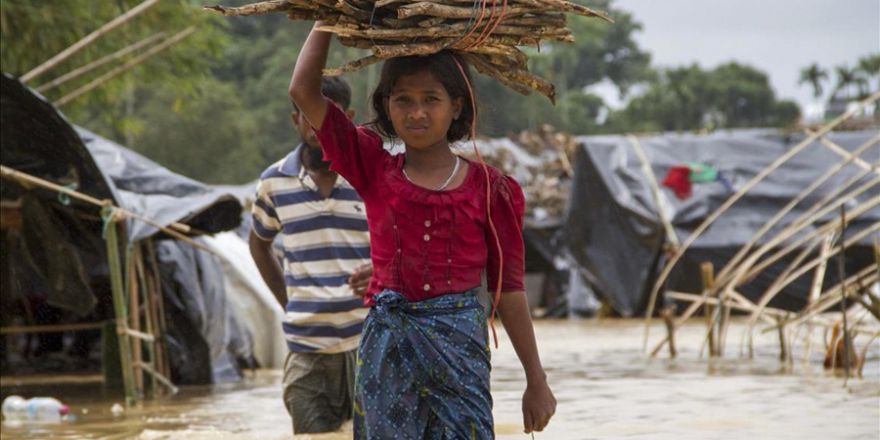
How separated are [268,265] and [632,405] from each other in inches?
129

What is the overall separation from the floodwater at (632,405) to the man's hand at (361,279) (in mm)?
603

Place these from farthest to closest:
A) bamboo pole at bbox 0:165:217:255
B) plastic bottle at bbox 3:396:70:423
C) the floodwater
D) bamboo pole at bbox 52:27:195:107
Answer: bamboo pole at bbox 52:27:195:107 → plastic bottle at bbox 3:396:70:423 → bamboo pole at bbox 0:165:217:255 → the floodwater

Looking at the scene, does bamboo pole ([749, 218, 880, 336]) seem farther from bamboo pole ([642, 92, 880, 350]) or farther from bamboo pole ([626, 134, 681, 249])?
bamboo pole ([626, 134, 681, 249])

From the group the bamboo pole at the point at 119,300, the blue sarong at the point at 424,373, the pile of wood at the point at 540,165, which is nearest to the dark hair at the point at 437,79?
the blue sarong at the point at 424,373

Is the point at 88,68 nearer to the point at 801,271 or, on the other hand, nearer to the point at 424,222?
the point at 801,271

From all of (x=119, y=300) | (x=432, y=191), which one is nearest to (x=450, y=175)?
(x=432, y=191)

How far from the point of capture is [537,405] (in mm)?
Answer: 3271

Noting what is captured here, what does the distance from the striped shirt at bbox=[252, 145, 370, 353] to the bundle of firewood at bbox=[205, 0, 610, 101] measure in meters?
1.47

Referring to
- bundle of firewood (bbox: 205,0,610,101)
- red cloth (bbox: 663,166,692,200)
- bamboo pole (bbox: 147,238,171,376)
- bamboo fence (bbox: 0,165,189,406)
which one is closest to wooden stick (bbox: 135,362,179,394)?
bamboo fence (bbox: 0,165,189,406)

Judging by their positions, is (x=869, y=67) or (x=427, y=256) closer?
(x=427, y=256)

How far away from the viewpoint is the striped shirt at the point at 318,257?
473 centimetres

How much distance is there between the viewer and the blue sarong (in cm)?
314

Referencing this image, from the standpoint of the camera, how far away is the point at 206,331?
10.1 metres

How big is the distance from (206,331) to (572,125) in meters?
40.7
